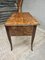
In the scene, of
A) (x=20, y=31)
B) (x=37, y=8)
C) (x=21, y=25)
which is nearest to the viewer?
(x=21, y=25)

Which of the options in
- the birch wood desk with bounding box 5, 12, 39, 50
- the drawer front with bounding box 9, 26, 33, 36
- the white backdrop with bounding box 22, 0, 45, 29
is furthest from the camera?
the white backdrop with bounding box 22, 0, 45, 29

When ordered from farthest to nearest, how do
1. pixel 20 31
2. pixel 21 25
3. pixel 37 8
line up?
pixel 37 8, pixel 20 31, pixel 21 25

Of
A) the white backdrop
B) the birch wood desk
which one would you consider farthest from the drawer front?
the white backdrop

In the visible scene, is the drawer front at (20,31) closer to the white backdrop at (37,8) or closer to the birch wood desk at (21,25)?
the birch wood desk at (21,25)

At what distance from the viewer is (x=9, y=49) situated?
5.81 ft

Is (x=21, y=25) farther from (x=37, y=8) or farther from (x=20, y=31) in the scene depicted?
(x=37, y=8)

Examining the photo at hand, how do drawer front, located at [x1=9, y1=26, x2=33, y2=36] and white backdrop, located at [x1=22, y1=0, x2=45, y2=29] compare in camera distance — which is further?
white backdrop, located at [x1=22, y1=0, x2=45, y2=29]

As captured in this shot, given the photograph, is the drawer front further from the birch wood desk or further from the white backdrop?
the white backdrop

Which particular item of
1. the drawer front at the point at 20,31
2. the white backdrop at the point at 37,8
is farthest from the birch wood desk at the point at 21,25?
the white backdrop at the point at 37,8

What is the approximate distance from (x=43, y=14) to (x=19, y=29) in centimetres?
75

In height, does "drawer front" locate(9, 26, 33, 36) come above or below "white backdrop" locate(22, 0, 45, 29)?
below

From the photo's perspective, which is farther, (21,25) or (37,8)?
(37,8)

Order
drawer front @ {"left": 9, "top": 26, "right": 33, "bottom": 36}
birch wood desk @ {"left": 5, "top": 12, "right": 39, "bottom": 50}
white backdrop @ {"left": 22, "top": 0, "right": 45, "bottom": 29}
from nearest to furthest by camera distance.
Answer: birch wood desk @ {"left": 5, "top": 12, "right": 39, "bottom": 50} < drawer front @ {"left": 9, "top": 26, "right": 33, "bottom": 36} < white backdrop @ {"left": 22, "top": 0, "right": 45, "bottom": 29}

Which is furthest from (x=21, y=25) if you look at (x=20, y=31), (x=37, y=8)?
(x=37, y=8)
